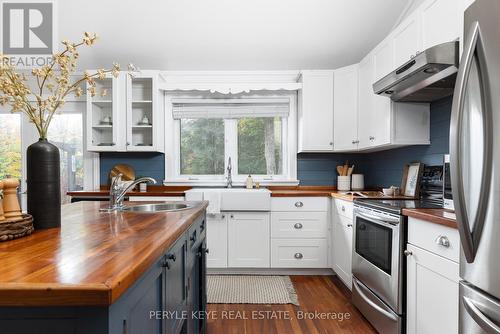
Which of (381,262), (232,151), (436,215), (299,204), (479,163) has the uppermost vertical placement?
(232,151)

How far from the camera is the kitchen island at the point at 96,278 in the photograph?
1.83ft

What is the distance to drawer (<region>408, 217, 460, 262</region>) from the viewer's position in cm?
→ 135

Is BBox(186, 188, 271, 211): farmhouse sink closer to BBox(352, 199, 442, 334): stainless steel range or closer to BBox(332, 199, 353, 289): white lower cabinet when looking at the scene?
BBox(332, 199, 353, 289): white lower cabinet

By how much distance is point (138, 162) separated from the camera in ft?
12.3

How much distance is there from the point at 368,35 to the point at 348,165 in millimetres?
1508

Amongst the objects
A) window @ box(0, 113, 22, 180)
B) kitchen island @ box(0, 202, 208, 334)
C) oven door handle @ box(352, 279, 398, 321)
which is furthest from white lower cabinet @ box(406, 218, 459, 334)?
window @ box(0, 113, 22, 180)

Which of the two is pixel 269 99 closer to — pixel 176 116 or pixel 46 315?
pixel 176 116

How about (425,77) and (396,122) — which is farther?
(396,122)

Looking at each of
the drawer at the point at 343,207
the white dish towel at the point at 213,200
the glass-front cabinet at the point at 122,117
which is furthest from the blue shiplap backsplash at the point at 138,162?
the drawer at the point at 343,207

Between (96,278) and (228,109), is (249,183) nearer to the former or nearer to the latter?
(228,109)

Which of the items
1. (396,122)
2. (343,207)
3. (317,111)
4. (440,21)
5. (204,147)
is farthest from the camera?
(204,147)

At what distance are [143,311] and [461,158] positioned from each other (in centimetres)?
121

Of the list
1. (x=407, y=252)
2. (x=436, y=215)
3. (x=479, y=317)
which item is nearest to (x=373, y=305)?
(x=407, y=252)

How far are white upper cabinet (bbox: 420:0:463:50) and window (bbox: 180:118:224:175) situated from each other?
2.44 m
